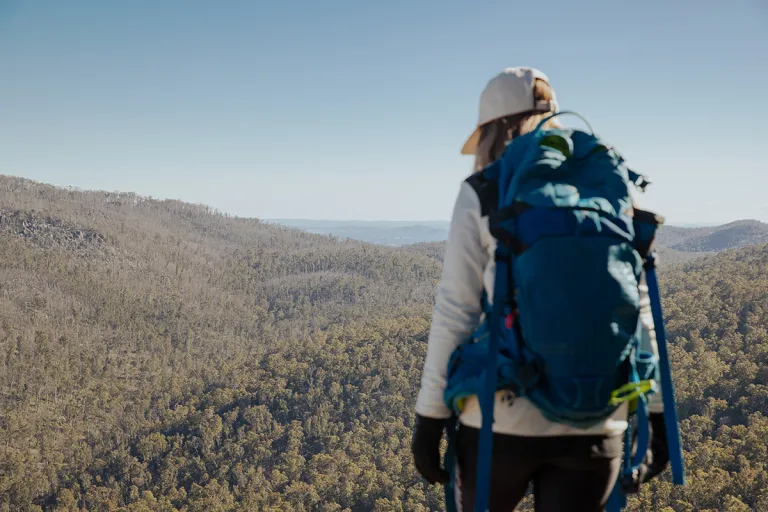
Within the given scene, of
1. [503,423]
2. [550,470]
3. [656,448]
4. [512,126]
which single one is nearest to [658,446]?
[656,448]

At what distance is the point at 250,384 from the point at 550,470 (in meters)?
66.8

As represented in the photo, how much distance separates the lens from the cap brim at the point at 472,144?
6.10 feet

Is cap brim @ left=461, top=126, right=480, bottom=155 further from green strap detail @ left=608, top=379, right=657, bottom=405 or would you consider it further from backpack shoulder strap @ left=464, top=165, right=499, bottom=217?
green strap detail @ left=608, top=379, right=657, bottom=405

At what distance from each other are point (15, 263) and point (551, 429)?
14200cm

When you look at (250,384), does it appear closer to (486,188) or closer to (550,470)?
(550,470)

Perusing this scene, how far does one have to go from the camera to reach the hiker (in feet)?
4.87

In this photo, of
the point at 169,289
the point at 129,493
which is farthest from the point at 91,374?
the point at 169,289

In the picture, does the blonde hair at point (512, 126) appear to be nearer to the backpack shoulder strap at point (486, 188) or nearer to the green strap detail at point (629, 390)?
the backpack shoulder strap at point (486, 188)

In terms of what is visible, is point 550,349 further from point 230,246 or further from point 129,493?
point 230,246

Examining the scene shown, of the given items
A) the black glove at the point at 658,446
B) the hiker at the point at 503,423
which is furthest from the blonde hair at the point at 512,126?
the black glove at the point at 658,446

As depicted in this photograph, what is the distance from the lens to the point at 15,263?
117 m

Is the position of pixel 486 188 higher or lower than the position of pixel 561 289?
higher

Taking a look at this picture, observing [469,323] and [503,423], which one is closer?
[503,423]

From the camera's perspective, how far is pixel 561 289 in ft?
4.30
